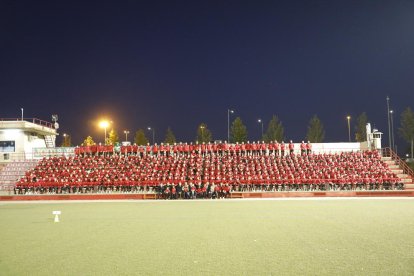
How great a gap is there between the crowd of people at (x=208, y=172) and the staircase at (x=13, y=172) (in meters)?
2.32

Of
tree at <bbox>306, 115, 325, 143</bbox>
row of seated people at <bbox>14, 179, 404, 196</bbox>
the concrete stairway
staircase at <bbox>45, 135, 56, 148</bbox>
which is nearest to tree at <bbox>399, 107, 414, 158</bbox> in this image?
tree at <bbox>306, 115, 325, 143</bbox>

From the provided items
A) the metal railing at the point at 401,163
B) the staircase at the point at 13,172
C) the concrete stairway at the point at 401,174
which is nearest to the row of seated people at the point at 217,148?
the concrete stairway at the point at 401,174

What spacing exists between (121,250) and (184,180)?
23.3m

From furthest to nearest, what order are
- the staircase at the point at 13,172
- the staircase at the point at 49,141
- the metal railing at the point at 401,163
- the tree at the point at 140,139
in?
the tree at the point at 140,139 → the staircase at the point at 49,141 → the staircase at the point at 13,172 → the metal railing at the point at 401,163

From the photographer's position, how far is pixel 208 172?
36.4m

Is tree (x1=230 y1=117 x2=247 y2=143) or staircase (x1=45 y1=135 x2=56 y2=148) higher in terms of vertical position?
tree (x1=230 y1=117 x2=247 y2=143)

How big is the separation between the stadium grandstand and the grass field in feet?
53.2

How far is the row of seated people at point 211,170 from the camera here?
Answer: 34094 millimetres

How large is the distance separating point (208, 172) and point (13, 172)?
2207cm

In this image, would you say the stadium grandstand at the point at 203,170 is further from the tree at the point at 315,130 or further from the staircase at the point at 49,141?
the tree at the point at 315,130

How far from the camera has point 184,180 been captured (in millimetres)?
34062

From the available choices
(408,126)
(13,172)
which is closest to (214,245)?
A: (13,172)

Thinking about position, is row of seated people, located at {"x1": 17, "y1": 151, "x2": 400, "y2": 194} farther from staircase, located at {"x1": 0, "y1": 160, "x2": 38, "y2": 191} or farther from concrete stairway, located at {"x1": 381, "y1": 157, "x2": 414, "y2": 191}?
staircase, located at {"x1": 0, "y1": 160, "x2": 38, "y2": 191}

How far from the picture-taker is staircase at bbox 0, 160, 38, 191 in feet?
127
